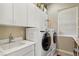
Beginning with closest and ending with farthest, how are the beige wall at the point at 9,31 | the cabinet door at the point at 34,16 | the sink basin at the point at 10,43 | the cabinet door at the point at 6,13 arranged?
the cabinet door at the point at 6,13 → the sink basin at the point at 10,43 → the beige wall at the point at 9,31 → the cabinet door at the point at 34,16

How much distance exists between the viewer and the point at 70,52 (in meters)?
1.49

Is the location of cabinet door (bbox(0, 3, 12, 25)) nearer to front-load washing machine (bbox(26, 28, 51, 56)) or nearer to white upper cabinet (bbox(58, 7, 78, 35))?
front-load washing machine (bbox(26, 28, 51, 56))

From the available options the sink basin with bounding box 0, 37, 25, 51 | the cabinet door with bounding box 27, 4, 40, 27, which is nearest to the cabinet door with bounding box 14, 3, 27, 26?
the cabinet door with bounding box 27, 4, 40, 27

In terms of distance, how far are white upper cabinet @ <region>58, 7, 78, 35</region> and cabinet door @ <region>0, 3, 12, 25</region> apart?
0.77 m

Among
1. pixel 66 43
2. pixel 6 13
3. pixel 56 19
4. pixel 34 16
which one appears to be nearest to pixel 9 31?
pixel 6 13

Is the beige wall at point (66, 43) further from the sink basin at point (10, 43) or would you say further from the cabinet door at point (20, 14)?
the cabinet door at point (20, 14)

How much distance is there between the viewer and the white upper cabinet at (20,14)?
1.60 metres

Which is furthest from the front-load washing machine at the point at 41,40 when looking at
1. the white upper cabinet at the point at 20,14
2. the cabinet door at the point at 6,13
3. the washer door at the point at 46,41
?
the cabinet door at the point at 6,13

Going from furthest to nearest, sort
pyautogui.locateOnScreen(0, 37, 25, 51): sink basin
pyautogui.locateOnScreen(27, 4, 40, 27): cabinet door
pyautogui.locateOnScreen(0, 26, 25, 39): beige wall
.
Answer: pyautogui.locateOnScreen(27, 4, 40, 27): cabinet door < pyautogui.locateOnScreen(0, 26, 25, 39): beige wall < pyautogui.locateOnScreen(0, 37, 25, 51): sink basin

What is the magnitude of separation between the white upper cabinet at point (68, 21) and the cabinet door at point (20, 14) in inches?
26.0

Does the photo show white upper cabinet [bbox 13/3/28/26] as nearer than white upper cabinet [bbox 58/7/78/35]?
No

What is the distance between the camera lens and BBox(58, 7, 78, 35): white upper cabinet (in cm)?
146

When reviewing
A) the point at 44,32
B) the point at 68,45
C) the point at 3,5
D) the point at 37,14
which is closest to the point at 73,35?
the point at 68,45

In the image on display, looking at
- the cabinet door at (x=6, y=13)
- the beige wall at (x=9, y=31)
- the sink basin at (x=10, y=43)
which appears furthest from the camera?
the beige wall at (x=9, y=31)
